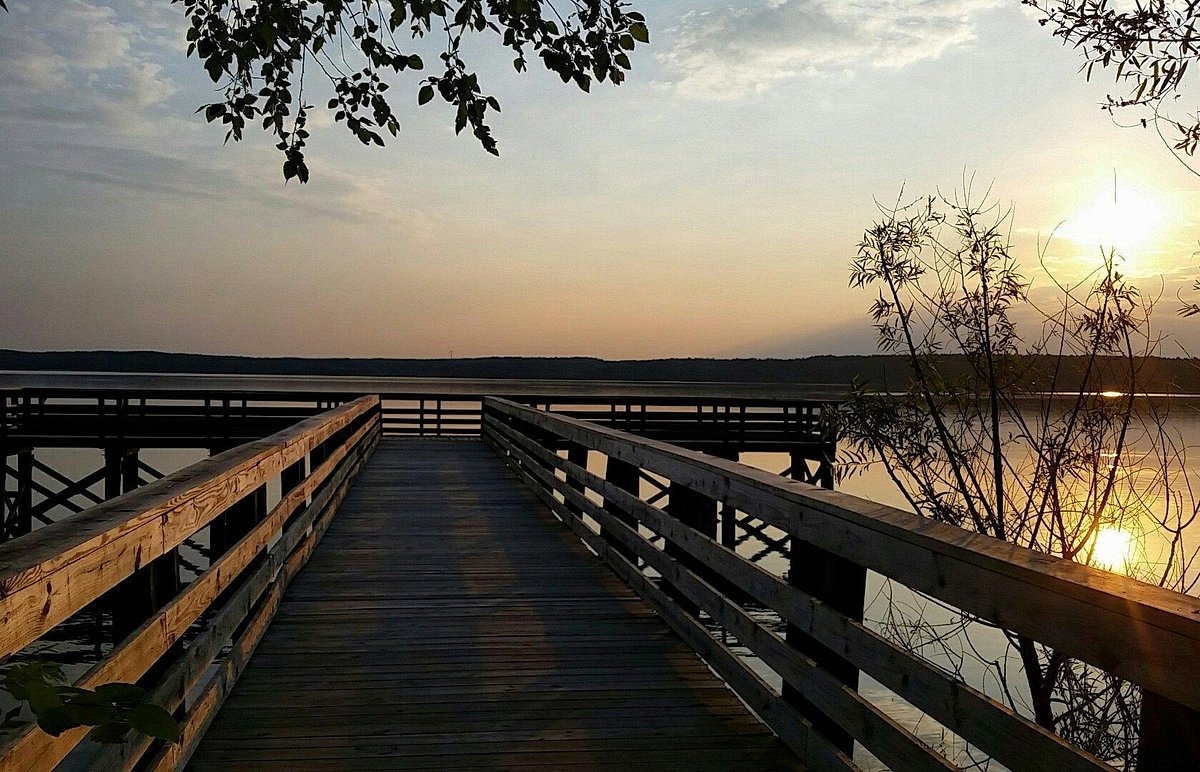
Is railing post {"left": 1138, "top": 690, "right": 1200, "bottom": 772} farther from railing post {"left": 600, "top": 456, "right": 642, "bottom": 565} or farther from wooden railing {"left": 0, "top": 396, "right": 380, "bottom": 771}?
railing post {"left": 600, "top": 456, "right": 642, "bottom": 565}

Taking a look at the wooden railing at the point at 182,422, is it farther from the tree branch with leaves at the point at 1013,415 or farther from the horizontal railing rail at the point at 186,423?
the tree branch with leaves at the point at 1013,415

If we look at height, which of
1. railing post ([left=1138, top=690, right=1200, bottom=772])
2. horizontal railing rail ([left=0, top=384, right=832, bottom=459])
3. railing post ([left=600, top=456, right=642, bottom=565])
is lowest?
horizontal railing rail ([left=0, top=384, right=832, bottom=459])

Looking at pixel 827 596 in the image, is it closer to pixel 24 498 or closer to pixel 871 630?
pixel 871 630

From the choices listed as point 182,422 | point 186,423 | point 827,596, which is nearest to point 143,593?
point 827,596

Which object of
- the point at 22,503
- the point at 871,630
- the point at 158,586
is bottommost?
the point at 22,503

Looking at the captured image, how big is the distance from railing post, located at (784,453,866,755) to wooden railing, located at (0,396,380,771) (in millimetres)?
1780

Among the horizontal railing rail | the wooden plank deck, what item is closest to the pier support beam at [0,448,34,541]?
the horizontal railing rail

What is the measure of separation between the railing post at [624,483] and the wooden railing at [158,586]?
1.94 m

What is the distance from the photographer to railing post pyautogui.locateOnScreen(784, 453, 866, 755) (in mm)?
2852

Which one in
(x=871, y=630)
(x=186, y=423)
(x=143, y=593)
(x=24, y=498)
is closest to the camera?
(x=143, y=593)

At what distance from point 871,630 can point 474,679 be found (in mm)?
1848

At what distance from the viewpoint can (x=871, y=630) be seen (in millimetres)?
2838

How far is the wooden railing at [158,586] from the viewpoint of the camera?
71.1 inches

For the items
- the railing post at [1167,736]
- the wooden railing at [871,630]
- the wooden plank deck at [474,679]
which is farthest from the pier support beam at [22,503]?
the railing post at [1167,736]
